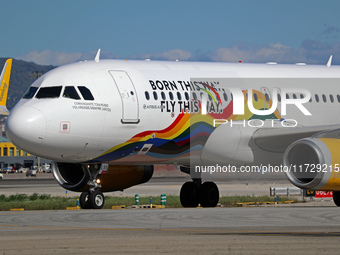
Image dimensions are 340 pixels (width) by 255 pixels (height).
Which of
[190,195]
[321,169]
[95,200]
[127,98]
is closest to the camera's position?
[321,169]

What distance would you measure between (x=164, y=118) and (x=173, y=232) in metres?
8.46

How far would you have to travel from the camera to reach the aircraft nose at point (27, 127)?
22.6 metres

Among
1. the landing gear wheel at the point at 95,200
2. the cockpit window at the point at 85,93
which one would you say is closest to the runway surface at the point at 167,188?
the landing gear wheel at the point at 95,200

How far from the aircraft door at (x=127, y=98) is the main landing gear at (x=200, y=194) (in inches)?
234

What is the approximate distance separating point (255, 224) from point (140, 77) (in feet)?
25.7

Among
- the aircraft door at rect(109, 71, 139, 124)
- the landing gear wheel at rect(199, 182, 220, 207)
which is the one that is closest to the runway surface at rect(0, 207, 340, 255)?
the aircraft door at rect(109, 71, 139, 124)

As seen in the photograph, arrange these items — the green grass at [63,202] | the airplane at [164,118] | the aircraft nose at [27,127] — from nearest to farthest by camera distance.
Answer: the aircraft nose at [27,127] < the airplane at [164,118] < the green grass at [63,202]

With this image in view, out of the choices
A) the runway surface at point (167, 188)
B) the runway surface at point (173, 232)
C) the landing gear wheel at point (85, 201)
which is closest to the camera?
the runway surface at point (173, 232)

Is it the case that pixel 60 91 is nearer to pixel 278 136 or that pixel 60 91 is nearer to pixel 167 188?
pixel 278 136

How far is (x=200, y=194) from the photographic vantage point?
2945 cm

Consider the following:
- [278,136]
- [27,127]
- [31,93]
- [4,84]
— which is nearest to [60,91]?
[31,93]

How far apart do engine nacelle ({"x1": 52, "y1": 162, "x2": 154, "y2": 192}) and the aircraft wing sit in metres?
4.43

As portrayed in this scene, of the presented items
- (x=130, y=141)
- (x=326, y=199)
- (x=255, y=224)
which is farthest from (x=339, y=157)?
(x=326, y=199)

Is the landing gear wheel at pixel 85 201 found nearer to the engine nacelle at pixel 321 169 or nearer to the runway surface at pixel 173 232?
the runway surface at pixel 173 232
